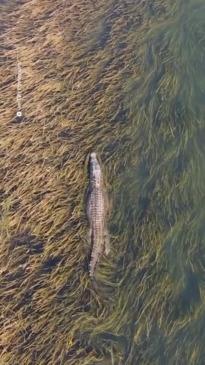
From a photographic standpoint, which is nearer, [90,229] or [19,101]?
[90,229]

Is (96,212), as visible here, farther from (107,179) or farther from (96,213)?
(107,179)

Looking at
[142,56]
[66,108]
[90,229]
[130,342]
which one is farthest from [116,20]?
[130,342]

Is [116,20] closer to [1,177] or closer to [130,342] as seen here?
[1,177]
